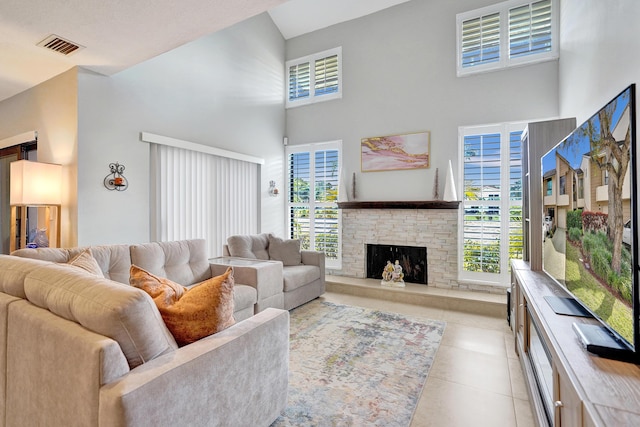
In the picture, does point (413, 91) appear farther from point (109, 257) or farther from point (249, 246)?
point (109, 257)

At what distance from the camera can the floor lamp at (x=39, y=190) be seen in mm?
2908

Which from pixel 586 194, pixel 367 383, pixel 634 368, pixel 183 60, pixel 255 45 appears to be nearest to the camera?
pixel 634 368

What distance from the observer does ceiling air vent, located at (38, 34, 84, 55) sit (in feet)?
8.27

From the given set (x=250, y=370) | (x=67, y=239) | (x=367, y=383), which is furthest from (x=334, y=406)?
(x=67, y=239)

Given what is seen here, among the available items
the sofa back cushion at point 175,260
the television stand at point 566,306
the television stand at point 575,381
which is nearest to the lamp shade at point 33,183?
the sofa back cushion at point 175,260

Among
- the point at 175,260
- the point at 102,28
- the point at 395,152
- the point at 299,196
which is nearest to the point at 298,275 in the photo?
the point at 175,260

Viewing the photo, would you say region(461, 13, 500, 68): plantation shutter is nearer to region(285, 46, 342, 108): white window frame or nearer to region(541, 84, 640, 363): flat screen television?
region(285, 46, 342, 108): white window frame

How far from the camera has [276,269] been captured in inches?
133

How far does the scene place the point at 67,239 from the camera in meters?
3.09

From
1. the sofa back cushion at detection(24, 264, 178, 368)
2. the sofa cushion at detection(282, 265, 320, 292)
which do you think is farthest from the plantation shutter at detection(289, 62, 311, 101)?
the sofa back cushion at detection(24, 264, 178, 368)

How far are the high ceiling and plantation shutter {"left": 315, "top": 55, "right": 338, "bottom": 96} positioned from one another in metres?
2.79

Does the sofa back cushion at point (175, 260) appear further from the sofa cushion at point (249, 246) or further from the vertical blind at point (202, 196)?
the vertical blind at point (202, 196)

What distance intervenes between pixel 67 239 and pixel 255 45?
3852 millimetres

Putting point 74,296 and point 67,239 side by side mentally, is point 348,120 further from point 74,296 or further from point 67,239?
point 74,296
